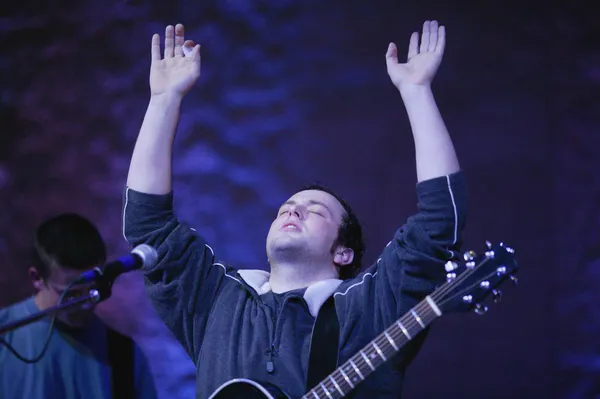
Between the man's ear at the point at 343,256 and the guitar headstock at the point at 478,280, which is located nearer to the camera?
the guitar headstock at the point at 478,280

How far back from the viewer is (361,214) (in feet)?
9.13

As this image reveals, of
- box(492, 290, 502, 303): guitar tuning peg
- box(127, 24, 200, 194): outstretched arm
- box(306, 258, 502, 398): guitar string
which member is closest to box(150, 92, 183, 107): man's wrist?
box(127, 24, 200, 194): outstretched arm

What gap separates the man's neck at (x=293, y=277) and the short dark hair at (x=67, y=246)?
0.56 metres

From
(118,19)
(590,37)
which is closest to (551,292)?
(590,37)

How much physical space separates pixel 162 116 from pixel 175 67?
0.57 ft

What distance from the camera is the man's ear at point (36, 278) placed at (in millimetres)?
2479

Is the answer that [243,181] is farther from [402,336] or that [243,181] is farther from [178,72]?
[402,336]

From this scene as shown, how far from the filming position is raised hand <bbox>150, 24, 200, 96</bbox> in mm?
2289

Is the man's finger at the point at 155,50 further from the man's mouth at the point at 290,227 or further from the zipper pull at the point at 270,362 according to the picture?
the zipper pull at the point at 270,362

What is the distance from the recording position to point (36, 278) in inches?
106

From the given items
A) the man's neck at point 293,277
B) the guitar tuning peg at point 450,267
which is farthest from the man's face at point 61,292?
the guitar tuning peg at point 450,267

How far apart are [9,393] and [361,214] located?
1253mm

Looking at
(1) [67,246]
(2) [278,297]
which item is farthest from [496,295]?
(1) [67,246]

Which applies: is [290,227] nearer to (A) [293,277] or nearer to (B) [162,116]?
(A) [293,277]
